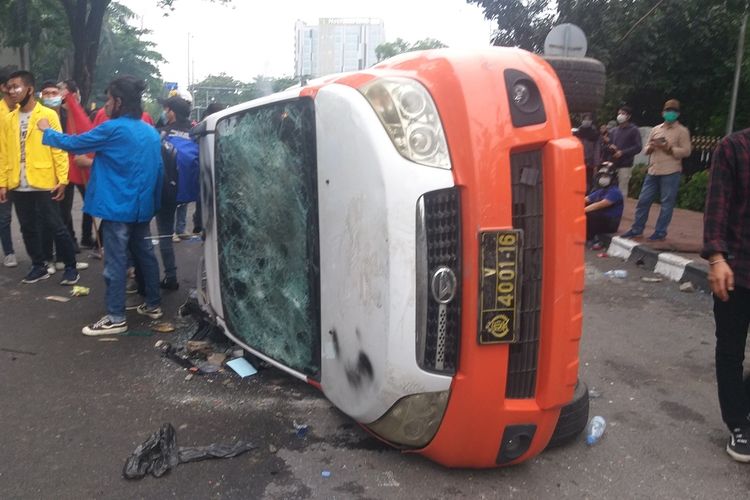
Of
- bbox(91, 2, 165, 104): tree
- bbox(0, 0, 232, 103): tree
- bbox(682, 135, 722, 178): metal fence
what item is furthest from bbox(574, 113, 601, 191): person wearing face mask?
bbox(91, 2, 165, 104): tree

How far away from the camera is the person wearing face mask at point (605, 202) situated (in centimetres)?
798

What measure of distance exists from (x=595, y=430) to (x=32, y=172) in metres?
5.15

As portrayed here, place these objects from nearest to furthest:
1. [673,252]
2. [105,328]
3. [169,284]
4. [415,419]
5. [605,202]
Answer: [415,419] < [105,328] < [169,284] < [673,252] < [605,202]

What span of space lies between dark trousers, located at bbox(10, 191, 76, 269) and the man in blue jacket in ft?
4.90

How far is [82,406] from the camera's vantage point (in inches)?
136

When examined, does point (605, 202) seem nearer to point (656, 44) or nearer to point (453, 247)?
point (453, 247)

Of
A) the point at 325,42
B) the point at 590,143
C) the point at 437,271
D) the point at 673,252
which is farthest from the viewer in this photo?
the point at 325,42

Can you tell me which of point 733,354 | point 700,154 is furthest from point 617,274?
point 700,154

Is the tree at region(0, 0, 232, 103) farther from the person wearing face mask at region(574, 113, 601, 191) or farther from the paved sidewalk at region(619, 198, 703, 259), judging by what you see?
the paved sidewalk at region(619, 198, 703, 259)

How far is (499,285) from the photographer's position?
241 cm

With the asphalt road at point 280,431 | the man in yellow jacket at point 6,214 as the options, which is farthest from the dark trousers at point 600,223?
the man in yellow jacket at point 6,214

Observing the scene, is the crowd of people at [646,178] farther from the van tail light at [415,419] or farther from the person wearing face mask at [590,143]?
the van tail light at [415,419]

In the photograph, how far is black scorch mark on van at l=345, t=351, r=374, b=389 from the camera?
8.42 ft

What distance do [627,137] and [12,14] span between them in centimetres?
1762
